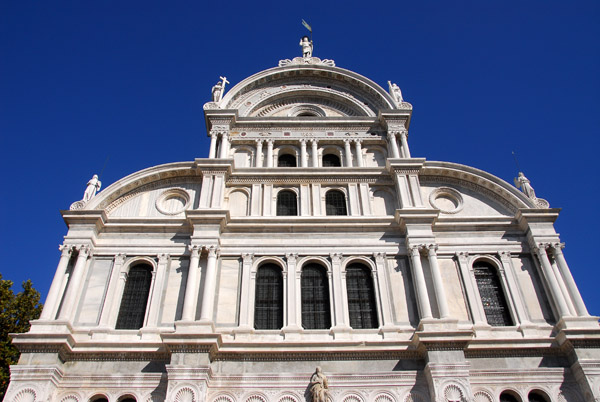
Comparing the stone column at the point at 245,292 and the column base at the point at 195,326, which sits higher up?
the stone column at the point at 245,292

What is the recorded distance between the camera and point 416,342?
1542 centimetres

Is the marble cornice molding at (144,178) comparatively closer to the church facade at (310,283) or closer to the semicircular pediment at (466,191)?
the church facade at (310,283)

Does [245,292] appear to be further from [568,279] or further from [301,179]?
[568,279]

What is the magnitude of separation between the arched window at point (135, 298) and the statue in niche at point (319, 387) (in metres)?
6.08

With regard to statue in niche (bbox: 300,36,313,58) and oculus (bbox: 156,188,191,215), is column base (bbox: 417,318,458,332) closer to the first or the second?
oculus (bbox: 156,188,191,215)

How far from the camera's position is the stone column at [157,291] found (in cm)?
1655

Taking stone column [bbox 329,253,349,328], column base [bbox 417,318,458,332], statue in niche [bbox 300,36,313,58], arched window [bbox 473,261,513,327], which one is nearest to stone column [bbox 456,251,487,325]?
arched window [bbox 473,261,513,327]

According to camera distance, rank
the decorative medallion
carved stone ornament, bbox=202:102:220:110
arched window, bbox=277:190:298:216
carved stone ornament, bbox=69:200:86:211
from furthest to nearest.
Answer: carved stone ornament, bbox=202:102:220:110 < the decorative medallion < arched window, bbox=277:190:298:216 < carved stone ornament, bbox=69:200:86:211

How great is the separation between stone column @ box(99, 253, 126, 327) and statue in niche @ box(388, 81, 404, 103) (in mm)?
14047

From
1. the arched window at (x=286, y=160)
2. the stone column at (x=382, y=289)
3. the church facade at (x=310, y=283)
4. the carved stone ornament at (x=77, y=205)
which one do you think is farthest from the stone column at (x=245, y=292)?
the carved stone ornament at (x=77, y=205)

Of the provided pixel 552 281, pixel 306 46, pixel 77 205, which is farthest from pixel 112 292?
pixel 306 46

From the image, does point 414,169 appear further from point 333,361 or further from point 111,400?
point 111,400

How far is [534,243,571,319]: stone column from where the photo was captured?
16438 mm

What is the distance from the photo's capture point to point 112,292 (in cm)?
1728
